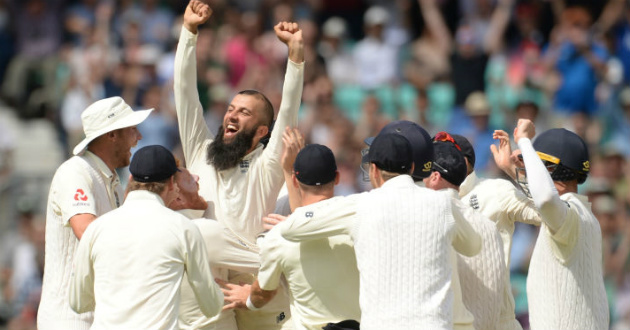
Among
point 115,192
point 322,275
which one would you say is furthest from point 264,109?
point 322,275

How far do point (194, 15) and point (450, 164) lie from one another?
230 cm

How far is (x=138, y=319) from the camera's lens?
20.8ft

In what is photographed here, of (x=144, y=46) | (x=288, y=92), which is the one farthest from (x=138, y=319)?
(x=144, y=46)

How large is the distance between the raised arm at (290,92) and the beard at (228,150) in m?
0.20

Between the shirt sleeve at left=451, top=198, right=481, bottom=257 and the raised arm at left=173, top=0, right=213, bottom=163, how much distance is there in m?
2.48

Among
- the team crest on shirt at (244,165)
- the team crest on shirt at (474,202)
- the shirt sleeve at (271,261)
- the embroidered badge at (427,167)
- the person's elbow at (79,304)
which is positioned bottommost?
the person's elbow at (79,304)

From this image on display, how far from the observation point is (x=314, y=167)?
22.5 feet

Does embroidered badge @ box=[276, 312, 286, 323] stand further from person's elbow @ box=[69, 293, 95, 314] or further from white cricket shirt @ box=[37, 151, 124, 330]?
person's elbow @ box=[69, 293, 95, 314]

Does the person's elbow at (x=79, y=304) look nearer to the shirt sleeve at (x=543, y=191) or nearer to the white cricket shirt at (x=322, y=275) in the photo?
the white cricket shirt at (x=322, y=275)

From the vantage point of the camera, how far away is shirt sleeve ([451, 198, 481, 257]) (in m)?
6.45

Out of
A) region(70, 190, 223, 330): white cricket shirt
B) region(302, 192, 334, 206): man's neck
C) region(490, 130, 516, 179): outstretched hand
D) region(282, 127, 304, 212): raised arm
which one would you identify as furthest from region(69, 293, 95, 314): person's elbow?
region(490, 130, 516, 179): outstretched hand

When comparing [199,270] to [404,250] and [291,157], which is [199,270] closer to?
[404,250]

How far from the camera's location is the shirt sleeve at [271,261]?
22.6 ft

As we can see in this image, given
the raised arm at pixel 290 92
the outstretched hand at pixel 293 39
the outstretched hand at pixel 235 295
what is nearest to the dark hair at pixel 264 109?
the raised arm at pixel 290 92
